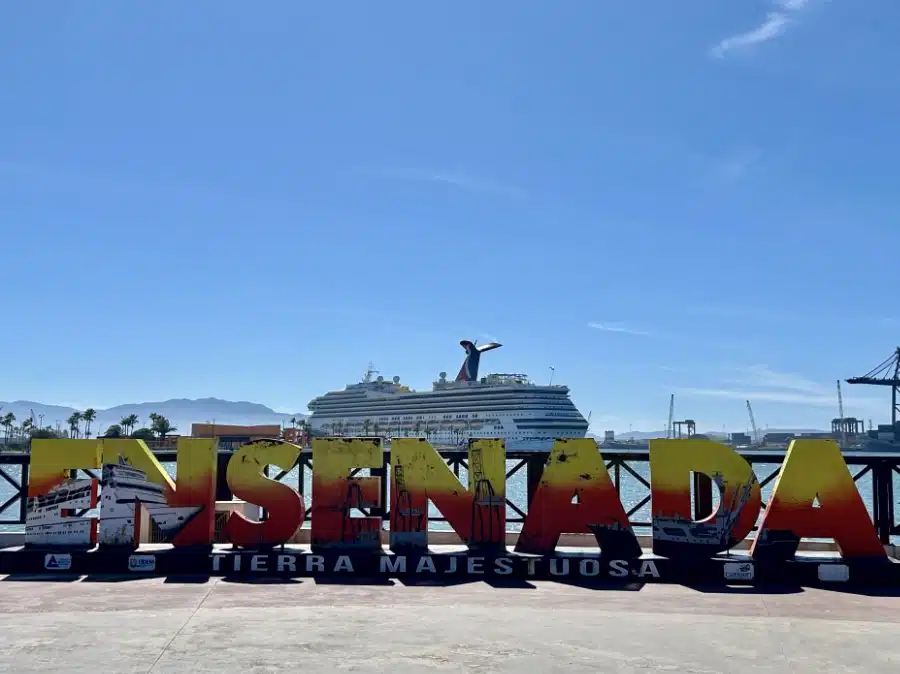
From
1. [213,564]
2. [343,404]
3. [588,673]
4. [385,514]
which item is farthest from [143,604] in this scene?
[343,404]

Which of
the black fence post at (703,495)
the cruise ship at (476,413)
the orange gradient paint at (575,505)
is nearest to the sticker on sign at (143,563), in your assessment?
the orange gradient paint at (575,505)

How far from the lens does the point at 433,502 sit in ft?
41.6

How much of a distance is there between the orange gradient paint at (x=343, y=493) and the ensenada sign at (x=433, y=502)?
0.02 m

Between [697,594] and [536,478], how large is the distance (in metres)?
3.35

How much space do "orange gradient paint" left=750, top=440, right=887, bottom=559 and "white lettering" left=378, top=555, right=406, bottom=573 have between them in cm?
492

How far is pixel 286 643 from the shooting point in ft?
27.1

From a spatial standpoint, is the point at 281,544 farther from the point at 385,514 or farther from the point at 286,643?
the point at 286,643

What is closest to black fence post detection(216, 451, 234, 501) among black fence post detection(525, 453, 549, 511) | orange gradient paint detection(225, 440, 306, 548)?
orange gradient paint detection(225, 440, 306, 548)

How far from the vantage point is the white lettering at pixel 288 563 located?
12.1 metres

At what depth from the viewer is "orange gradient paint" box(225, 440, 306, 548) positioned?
12.7 m

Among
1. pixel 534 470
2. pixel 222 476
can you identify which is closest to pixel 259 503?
pixel 222 476

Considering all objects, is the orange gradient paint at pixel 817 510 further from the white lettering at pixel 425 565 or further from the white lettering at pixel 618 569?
the white lettering at pixel 425 565

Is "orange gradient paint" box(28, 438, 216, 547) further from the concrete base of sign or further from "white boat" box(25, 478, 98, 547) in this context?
the concrete base of sign

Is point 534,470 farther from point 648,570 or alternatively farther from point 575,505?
point 648,570
